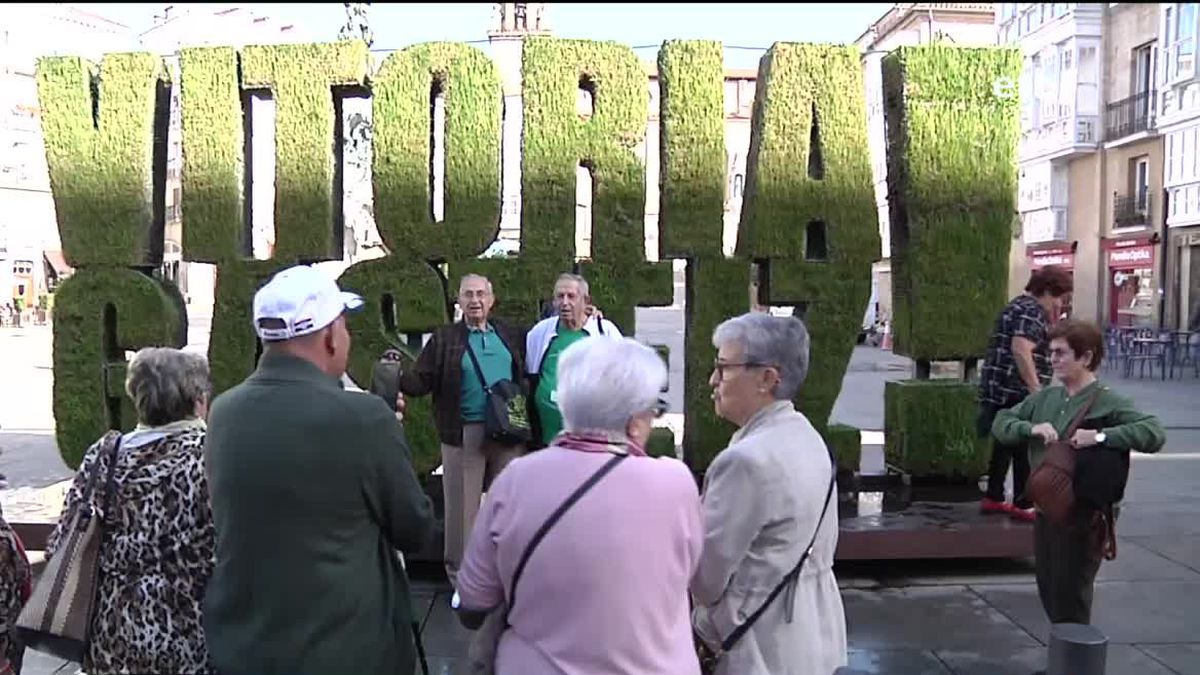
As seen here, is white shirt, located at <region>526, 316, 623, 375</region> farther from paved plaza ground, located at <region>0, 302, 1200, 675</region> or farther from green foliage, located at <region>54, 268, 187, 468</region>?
green foliage, located at <region>54, 268, 187, 468</region>

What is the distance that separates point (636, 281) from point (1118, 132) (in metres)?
27.4

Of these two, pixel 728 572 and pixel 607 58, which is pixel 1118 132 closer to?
pixel 607 58

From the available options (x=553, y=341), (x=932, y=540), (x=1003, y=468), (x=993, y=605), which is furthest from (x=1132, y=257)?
(x=553, y=341)

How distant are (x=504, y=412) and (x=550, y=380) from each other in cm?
37

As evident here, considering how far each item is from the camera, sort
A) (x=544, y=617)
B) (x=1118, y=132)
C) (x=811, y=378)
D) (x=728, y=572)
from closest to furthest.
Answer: (x=544, y=617)
(x=728, y=572)
(x=811, y=378)
(x=1118, y=132)

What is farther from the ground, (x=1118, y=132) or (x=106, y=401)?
(x=1118, y=132)

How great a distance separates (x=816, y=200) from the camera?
709cm

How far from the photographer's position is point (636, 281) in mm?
7043

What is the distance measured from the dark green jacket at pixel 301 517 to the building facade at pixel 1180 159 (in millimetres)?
26104

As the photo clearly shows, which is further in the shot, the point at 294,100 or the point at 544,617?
the point at 294,100

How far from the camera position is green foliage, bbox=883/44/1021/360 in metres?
7.00

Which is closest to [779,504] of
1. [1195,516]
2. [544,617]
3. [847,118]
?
[544,617]

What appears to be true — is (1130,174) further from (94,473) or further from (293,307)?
(94,473)

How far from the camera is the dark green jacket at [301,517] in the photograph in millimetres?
2332
